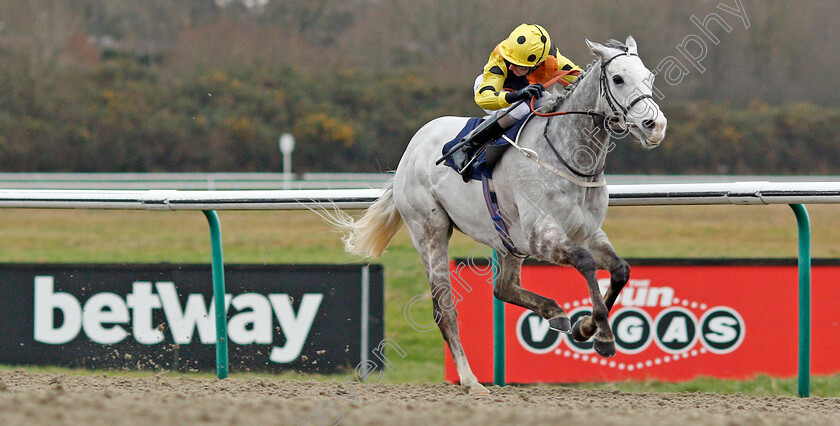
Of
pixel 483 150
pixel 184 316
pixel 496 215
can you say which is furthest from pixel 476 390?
pixel 184 316

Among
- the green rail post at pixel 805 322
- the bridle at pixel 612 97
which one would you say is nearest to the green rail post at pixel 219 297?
the bridle at pixel 612 97

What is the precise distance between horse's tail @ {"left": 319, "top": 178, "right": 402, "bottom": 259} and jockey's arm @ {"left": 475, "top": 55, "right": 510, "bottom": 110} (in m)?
0.93

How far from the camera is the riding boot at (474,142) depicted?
4359mm

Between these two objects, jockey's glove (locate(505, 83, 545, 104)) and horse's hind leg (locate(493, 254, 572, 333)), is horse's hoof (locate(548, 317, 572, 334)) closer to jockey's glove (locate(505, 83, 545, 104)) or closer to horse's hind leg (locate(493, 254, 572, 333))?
horse's hind leg (locate(493, 254, 572, 333))

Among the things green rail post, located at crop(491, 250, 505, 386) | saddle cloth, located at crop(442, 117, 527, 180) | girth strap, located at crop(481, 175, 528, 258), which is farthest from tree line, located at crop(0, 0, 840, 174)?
girth strap, located at crop(481, 175, 528, 258)

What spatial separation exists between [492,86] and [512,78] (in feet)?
0.60

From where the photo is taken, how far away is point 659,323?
5.50 m

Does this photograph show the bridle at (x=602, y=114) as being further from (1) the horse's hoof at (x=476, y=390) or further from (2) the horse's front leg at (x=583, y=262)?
(1) the horse's hoof at (x=476, y=390)

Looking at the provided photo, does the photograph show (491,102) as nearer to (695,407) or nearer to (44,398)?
(695,407)

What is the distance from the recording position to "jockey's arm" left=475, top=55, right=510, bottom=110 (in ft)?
14.2

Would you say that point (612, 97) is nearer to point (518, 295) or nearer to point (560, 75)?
point (560, 75)

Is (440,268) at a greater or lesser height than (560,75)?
lesser

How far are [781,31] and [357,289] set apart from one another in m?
13.8

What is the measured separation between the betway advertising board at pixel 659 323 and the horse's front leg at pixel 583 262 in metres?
1.42
